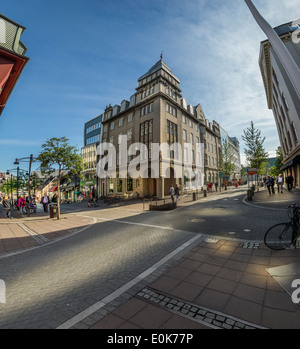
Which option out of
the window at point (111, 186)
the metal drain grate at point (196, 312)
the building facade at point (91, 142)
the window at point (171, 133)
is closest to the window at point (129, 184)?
the window at point (111, 186)

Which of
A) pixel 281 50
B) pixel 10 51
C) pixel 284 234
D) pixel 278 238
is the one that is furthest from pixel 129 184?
pixel 281 50

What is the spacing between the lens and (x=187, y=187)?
102 feet

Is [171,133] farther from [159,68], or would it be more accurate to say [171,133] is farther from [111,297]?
[111,297]

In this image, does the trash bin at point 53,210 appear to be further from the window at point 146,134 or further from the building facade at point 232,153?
the building facade at point 232,153

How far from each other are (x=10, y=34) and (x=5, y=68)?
1150 millimetres

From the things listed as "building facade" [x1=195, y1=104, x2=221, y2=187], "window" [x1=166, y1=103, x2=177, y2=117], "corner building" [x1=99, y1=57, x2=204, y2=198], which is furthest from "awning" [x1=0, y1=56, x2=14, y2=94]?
"building facade" [x1=195, y1=104, x2=221, y2=187]

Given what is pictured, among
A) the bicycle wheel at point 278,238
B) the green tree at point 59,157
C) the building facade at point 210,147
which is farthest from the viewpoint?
the building facade at point 210,147

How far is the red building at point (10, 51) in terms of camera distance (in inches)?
217

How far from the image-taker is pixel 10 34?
5652 millimetres

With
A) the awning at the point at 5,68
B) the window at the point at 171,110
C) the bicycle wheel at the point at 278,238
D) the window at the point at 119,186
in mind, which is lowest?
the bicycle wheel at the point at 278,238

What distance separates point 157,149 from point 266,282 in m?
22.5

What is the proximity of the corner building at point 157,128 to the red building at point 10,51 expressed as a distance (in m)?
19.7

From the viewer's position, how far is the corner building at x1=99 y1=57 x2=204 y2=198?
2584cm

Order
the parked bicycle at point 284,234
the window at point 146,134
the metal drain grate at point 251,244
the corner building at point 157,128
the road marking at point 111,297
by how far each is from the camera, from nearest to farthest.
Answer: the road marking at point 111,297
the parked bicycle at point 284,234
the metal drain grate at point 251,244
the corner building at point 157,128
the window at point 146,134
